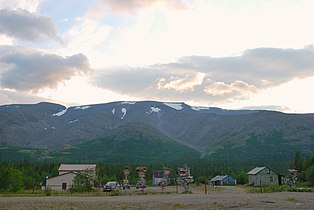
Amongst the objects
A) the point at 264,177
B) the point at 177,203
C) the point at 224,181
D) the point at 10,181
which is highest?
the point at 10,181

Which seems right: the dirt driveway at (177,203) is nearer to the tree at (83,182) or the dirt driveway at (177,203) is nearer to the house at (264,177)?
the tree at (83,182)

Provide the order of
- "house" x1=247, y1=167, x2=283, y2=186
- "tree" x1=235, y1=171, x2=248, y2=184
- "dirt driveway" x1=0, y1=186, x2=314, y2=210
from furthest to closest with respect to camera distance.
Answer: "tree" x1=235, y1=171, x2=248, y2=184, "house" x1=247, y1=167, x2=283, y2=186, "dirt driveway" x1=0, y1=186, x2=314, y2=210

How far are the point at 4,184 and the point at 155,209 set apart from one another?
41896 mm

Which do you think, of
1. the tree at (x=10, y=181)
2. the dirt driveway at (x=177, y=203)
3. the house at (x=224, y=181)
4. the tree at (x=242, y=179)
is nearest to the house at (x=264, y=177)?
the tree at (x=242, y=179)

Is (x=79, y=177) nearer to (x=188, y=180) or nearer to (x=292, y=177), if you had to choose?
(x=188, y=180)

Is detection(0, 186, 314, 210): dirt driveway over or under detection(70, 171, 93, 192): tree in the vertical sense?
under

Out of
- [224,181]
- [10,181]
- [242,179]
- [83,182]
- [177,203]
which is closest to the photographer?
[177,203]

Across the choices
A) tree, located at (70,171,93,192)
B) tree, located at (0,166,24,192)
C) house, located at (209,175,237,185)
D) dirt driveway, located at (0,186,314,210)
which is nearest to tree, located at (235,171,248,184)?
house, located at (209,175,237,185)

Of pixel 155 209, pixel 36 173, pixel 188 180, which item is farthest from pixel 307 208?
pixel 36 173

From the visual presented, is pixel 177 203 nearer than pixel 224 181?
Yes

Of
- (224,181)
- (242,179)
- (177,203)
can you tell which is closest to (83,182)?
(177,203)

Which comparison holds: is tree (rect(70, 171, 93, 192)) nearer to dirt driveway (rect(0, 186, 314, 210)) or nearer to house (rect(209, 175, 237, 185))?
dirt driveway (rect(0, 186, 314, 210))

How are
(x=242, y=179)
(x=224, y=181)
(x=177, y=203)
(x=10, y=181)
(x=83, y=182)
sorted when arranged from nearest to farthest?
(x=177, y=203)
(x=83, y=182)
(x=10, y=181)
(x=242, y=179)
(x=224, y=181)

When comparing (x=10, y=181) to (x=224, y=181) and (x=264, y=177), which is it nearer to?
(x=264, y=177)
